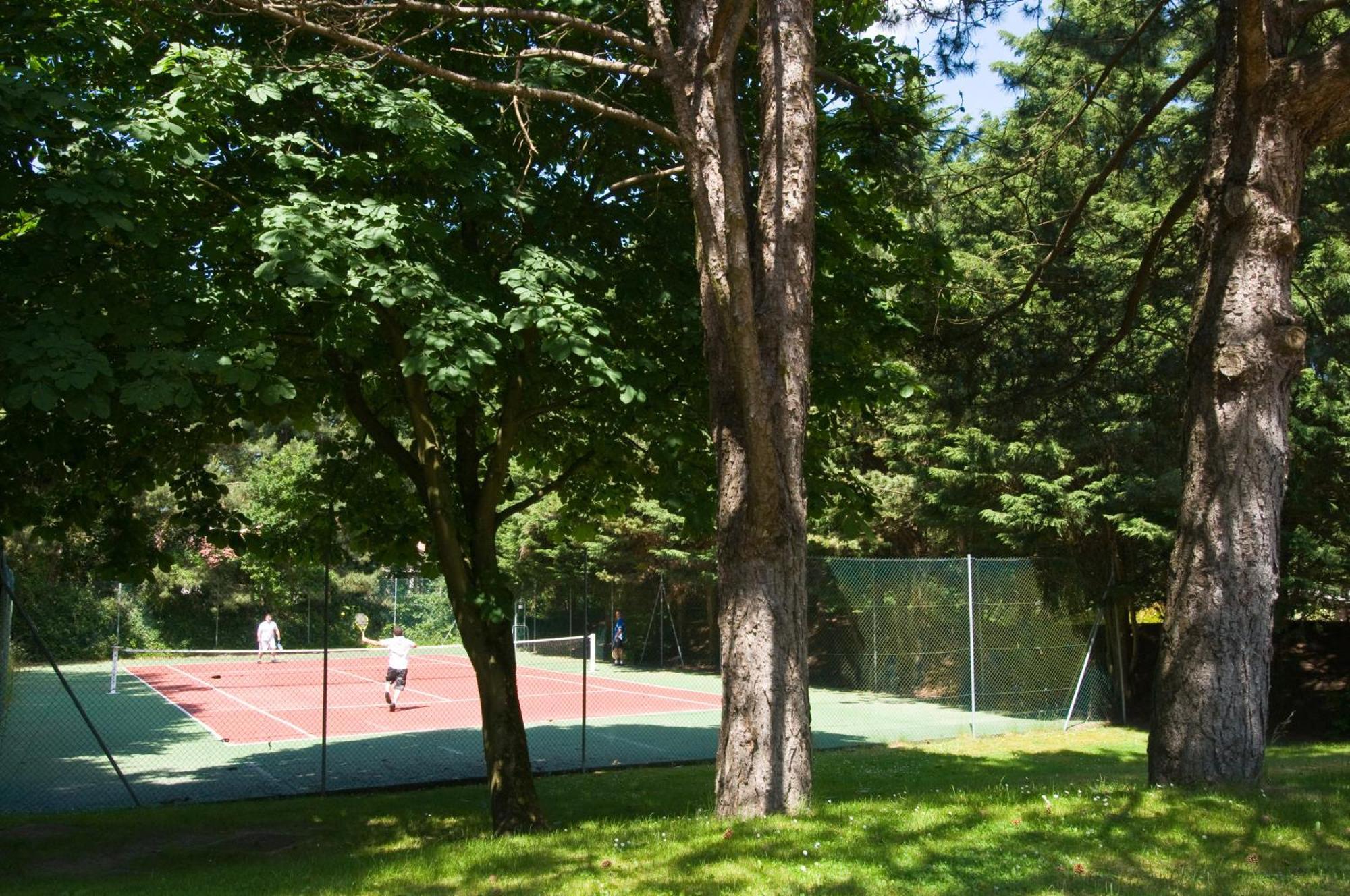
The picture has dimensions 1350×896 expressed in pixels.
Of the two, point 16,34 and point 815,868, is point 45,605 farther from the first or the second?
point 815,868

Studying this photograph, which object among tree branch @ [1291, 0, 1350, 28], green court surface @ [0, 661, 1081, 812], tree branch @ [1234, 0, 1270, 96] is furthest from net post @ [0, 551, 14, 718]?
tree branch @ [1291, 0, 1350, 28]

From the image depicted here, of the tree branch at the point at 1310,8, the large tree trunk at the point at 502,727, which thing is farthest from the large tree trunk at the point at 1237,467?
the large tree trunk at the point at 502,727

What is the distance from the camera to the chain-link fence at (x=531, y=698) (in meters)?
15.3

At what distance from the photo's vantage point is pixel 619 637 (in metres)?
35.6

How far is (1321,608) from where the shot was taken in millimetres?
20062

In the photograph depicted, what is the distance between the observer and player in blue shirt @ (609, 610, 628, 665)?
3516 centimetres

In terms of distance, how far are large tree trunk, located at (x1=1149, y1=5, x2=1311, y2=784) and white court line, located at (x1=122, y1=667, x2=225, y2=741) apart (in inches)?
621

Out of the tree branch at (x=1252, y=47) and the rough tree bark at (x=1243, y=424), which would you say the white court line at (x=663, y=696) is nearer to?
the rough tree bark at (x=1243, y=424)

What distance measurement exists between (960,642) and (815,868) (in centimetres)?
1503

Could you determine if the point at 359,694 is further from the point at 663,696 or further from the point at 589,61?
the point at 589,61

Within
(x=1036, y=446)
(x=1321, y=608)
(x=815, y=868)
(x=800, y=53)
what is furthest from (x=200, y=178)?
(x=1321, y=608)

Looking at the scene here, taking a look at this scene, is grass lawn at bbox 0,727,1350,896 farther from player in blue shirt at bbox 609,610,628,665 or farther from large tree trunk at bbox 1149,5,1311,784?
player in blue shirt at bbox 609,610,628,665

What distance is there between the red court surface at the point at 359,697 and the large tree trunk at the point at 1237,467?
49.5 feet

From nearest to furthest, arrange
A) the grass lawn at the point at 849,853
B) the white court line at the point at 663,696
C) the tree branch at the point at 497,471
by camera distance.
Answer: the grass lawn at the point at 849,853 → the tree branch at the point at 497,471 → the white court line at the point at 663,696
